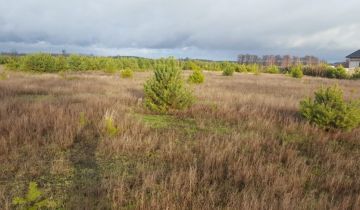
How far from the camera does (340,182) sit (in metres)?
4.52

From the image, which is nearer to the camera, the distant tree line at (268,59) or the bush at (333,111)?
the bush at (333,111)

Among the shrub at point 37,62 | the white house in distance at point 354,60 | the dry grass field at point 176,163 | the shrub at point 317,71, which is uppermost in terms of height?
the white house in distance at point 354,60

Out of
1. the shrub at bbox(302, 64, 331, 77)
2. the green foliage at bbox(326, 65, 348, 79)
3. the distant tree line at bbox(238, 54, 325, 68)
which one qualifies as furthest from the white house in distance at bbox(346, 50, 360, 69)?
the distant tree line at bbox(238, 54, 325, 68)

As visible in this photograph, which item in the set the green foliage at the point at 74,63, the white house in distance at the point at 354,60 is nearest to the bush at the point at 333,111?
the green foliage at the point at 74,63

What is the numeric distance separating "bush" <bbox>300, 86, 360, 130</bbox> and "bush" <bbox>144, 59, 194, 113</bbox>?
4236 millimetres

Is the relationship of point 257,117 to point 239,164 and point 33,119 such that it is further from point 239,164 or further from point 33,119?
point 33,119

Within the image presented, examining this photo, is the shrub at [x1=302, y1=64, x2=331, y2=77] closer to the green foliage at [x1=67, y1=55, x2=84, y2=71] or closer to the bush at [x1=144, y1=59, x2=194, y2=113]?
the green foliage at [x1=67, y1=55, x2=84, y2=71]

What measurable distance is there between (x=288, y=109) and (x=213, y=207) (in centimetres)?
884

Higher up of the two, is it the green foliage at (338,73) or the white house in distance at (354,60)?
the white house in distance at (354,60)

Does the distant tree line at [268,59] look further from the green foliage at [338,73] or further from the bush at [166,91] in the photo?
the bush at [166,91]

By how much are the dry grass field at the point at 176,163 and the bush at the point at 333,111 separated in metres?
0.33

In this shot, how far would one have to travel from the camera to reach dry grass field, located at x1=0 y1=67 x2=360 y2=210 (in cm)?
377

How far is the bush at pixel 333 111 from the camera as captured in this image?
26.2 ft

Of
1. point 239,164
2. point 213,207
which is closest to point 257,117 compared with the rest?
point 239,164
